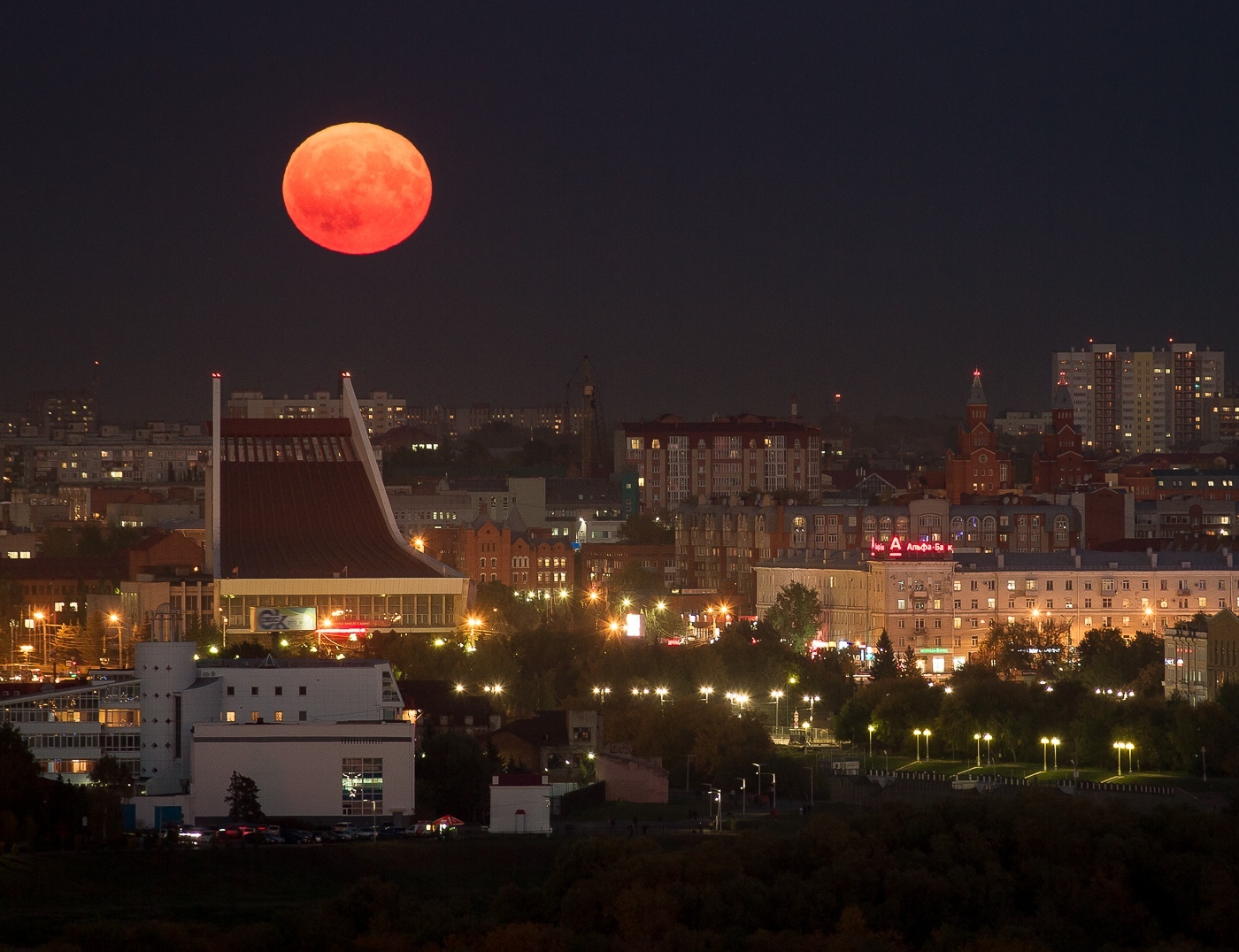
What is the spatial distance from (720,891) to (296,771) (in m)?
7.61

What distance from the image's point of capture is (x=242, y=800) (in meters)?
33.9

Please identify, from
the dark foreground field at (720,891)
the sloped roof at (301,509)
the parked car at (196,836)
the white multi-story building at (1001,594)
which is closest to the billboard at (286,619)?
the sloped roof at (301,509)

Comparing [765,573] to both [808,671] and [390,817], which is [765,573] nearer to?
[808,671]

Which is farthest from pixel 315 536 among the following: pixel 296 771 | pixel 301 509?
pixel 296 771

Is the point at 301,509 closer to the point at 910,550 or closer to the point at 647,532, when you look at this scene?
the point at 910,550

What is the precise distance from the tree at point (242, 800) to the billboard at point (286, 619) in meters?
19.9

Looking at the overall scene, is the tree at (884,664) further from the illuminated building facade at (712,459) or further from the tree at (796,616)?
the illuminated building facade at (712,459)

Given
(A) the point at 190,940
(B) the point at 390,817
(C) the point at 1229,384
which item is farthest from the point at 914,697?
(C) the point at 1229,384

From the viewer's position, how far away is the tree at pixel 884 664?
50.2 meters

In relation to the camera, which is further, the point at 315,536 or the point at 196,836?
the point at 315,536

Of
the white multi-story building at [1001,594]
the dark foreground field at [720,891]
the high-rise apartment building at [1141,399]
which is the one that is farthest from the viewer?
the high-rise apartment building at [1141,399]

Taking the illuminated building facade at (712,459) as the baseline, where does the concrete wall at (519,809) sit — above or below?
below

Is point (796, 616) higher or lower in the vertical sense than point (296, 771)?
higher

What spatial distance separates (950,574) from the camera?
6072 cm
